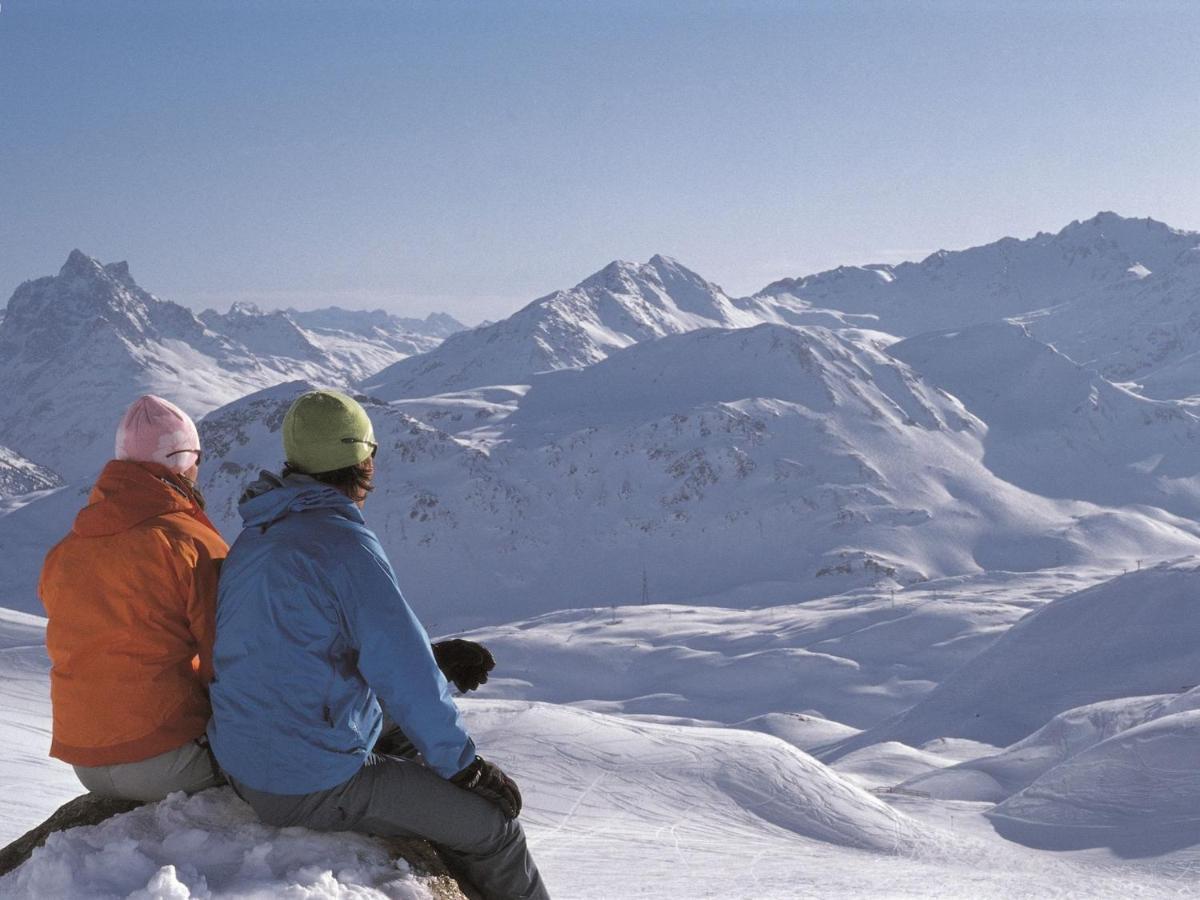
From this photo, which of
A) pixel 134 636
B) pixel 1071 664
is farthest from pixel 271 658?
pixel 1071 664

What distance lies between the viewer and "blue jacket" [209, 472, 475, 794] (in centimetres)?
498

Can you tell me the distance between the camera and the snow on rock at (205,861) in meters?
4.73

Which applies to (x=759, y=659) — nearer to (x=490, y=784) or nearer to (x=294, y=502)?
(x=490, y=784)

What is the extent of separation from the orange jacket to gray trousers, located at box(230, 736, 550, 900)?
0.61 m

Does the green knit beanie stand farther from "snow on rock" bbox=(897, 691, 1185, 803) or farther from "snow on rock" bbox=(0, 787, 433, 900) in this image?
"snow on rock" bbox=(897, 691, 1185, 803)

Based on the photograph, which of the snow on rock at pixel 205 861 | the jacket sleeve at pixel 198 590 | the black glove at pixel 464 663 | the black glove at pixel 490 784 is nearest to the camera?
the snow on rock at pixel 205 861

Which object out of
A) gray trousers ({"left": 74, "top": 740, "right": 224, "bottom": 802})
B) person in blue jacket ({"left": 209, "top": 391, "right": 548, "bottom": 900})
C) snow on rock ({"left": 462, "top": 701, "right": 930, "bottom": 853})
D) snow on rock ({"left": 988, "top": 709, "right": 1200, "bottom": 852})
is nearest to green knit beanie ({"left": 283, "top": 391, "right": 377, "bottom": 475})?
person in blue jacket ({"left": 209, "top": 391, "right": 548, "bottom": 900})

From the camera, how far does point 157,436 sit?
5742 millimetres

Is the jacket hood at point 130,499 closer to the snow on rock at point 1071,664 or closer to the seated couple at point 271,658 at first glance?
the seated couple at point 271,658

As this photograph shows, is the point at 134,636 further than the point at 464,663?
No

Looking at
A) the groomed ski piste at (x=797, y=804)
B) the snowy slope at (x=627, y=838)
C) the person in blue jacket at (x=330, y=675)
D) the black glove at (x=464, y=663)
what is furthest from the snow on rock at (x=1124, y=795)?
the person in blue jacket at (x=330, y=675)

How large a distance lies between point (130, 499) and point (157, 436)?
0.43 metres

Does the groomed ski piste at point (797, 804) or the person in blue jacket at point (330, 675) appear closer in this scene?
the person in blue jacket at point (330, 675)

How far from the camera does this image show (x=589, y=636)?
13138cm
